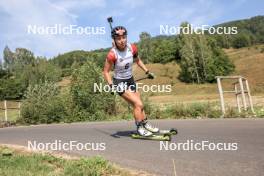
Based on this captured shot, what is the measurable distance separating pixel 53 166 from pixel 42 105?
45.4 ft

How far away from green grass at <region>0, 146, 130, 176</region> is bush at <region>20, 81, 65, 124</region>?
39.7 feet

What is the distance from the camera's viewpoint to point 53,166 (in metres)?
6.61

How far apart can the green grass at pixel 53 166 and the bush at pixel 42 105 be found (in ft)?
39.7

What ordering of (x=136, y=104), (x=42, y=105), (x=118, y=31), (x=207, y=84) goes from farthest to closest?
1. (x=207, y=84)
2. (x=42, y=105)
3. (x=136, y=104)
4. (x=118, y=31)

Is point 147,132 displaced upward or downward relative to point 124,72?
downward

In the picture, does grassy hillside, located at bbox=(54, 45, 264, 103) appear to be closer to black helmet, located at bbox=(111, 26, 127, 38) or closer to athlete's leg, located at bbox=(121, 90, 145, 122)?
athlete's leg, located at bbox=(121, 90, 145, 122)

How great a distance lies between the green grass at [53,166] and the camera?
18.8 ft

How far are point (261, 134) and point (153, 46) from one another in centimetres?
13130

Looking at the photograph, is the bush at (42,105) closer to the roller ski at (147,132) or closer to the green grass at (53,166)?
the roller ski at (147,132)

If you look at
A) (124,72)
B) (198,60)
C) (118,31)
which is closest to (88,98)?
(124,72)

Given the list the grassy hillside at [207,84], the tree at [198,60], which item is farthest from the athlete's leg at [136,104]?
the tree at [198,60]

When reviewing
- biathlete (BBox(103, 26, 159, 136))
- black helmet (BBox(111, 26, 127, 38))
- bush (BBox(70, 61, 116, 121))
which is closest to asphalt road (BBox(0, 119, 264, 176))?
biathlete (BBox(103, 26, 159, 136))

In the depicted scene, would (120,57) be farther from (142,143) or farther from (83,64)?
(83,64)

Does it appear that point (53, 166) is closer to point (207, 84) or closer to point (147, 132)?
point (147, 132)
